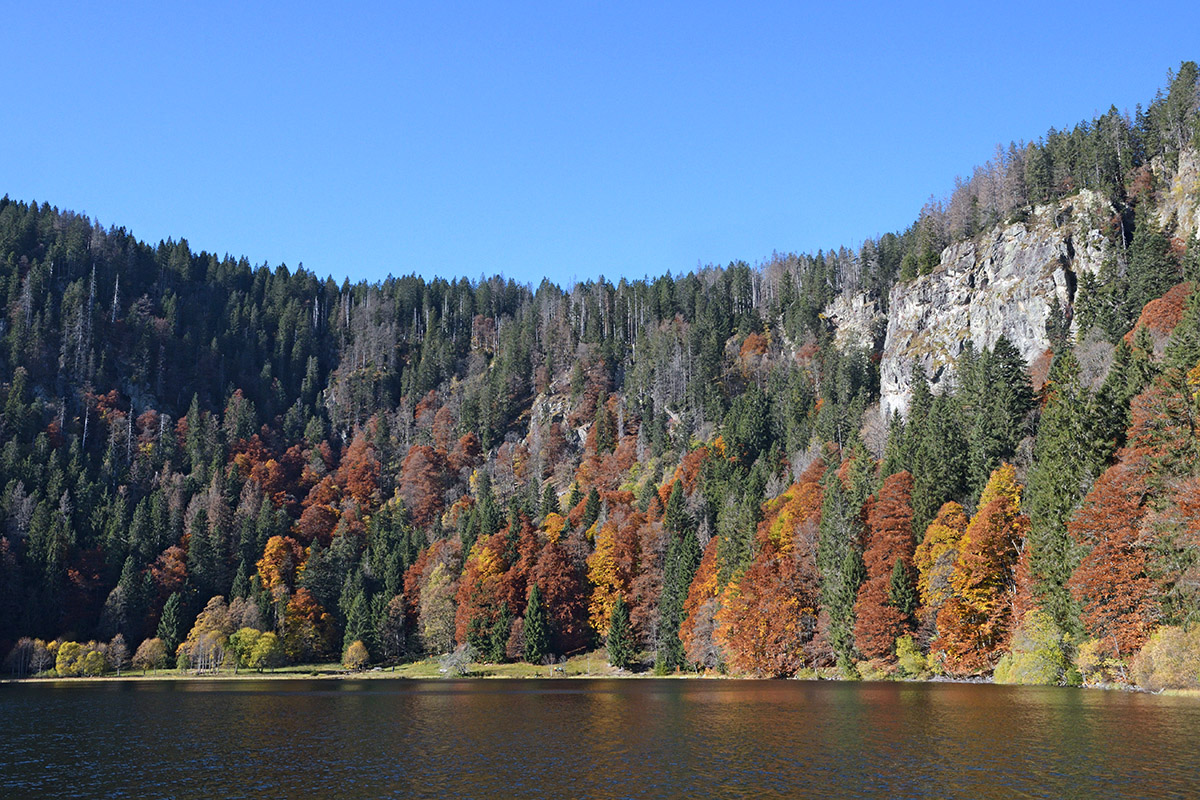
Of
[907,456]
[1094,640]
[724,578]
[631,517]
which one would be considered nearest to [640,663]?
[724,578]

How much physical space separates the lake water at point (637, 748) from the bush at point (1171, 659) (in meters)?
2.65

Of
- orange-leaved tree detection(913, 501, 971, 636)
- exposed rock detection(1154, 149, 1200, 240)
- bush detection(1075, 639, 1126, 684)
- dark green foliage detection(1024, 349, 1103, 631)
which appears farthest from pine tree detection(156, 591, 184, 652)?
exposed rock detection(1154, 149, 1200, 240)

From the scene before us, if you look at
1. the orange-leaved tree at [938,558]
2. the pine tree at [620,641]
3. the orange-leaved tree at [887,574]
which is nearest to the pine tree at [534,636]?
the pine tree at [620,641]

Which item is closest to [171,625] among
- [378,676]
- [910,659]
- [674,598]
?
[378,676]

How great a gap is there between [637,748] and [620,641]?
80.3m

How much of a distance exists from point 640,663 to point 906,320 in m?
86.9

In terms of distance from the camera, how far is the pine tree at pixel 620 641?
409ft

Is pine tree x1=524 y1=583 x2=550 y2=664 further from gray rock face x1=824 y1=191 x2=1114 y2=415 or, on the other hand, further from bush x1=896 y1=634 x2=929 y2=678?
gray rock face x1=824 y1=191 x2=1114 y2=415

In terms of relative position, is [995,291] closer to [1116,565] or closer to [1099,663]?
[1116,565]

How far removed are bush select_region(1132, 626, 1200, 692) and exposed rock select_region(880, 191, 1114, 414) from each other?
281ft

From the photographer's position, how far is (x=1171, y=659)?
59.8 m

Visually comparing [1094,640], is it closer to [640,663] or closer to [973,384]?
[973,384]

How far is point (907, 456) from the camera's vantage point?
111 m

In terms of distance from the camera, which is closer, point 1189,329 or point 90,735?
point 90,735
